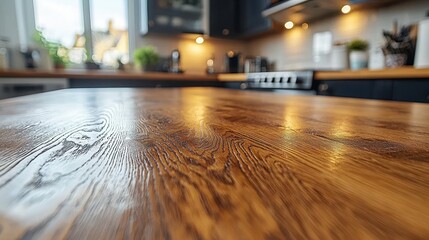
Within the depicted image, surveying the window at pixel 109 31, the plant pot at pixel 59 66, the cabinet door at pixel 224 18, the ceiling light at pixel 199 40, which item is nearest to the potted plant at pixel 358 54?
the cabinet door at pixel 224 18

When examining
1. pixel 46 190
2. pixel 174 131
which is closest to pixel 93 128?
pixel 174 131

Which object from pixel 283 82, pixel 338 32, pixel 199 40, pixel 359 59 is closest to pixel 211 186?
pixel 283 82

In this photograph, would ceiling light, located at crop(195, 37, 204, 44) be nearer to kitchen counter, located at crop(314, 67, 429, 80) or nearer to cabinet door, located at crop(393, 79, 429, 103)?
kitchen counter, located at crop(314, 67, 429, 80)

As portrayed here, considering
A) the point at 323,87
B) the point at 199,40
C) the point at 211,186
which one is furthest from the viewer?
the point at 199,40

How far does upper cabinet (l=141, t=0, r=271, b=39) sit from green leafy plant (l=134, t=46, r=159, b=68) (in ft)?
0.61

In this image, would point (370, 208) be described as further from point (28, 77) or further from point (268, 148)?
point (28, 77)

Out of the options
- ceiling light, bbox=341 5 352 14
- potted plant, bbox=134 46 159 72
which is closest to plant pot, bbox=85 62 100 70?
potted plant, bbox=134 46 159 72

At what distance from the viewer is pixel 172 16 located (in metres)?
2.84

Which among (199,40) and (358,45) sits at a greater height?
(199,40)

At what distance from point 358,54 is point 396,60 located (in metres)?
0.38

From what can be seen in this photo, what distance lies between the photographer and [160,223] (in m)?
0.14

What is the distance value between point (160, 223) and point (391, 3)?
93.5 inches

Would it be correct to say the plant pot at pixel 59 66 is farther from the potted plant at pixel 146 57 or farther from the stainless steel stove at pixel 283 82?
the stainless steel stove at pixel 283 82

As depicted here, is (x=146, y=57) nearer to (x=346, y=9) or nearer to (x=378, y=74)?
(x=346, y=9)
